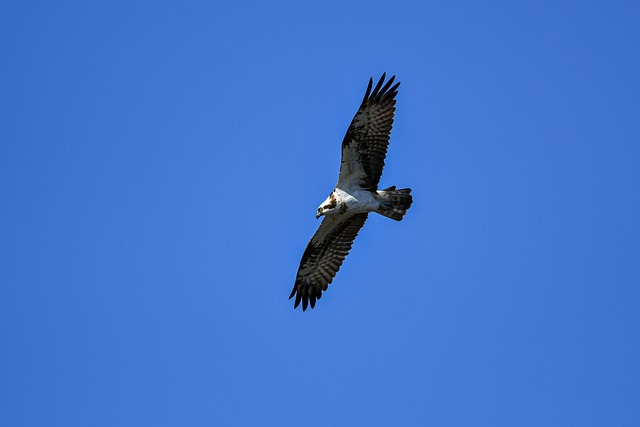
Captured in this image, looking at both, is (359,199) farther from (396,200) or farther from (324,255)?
Result: (324,255)

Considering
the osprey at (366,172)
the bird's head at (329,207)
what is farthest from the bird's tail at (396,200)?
the bird's head at (329,207)

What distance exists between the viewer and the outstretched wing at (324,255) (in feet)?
57.8

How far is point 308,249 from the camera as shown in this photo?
18031mm

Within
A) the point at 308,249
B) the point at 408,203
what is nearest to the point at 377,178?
the point at 408,203

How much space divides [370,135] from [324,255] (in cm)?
271

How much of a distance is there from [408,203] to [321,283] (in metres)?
2.54

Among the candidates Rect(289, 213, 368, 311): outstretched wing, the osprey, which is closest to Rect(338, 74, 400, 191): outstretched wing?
the osprey

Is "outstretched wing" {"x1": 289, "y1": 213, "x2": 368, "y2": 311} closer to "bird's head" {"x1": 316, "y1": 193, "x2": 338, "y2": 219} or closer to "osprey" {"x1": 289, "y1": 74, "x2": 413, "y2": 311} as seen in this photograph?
"osprey" {"x1": 289, "y1": 74, "x2": 413, "y2": 311}

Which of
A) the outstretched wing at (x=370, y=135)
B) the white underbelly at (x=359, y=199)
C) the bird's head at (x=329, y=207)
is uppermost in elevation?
the outstretched wing at (x=370, y=135)

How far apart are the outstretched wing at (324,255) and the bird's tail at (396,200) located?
0.87 metres

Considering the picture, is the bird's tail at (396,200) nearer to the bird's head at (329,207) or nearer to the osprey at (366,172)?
the osprey at (366,172)

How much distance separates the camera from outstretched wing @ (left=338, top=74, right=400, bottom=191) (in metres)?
16.3

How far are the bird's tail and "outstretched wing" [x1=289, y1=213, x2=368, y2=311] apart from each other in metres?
0.87

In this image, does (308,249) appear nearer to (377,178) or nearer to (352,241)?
(352,241)
